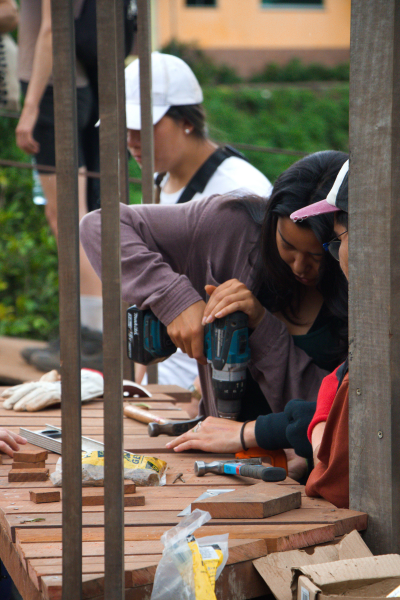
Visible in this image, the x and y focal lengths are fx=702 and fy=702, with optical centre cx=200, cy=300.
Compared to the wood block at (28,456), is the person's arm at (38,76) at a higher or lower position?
higher

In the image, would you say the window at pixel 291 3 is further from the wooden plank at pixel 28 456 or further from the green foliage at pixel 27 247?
the wooden plank at pixel 28 456

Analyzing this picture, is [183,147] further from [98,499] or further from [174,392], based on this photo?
[98,499]

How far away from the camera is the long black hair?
219cm

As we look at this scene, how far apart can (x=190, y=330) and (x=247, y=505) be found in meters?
0.82

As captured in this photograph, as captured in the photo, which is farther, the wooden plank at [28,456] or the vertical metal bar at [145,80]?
the vertical metal bar at [145,80]

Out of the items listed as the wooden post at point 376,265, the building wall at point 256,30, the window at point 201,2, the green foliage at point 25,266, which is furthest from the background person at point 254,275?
the window at point 201,2

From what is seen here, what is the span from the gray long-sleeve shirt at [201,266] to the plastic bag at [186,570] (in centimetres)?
108

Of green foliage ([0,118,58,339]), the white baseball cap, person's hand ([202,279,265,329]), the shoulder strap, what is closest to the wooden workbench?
person's hand ([202,279,265,329])

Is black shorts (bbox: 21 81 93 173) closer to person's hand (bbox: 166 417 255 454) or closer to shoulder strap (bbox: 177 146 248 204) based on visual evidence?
shoulder strap (bbox: 177 146 248 204)

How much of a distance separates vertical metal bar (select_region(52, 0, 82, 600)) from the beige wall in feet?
46.1

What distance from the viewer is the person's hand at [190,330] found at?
2314 mm

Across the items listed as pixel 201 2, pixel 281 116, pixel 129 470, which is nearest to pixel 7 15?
pixel 129 470

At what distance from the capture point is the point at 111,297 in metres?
1.23

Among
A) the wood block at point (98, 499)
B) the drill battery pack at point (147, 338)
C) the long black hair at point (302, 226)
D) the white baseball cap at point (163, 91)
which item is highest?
the white baseball cap at point (163, 91)
